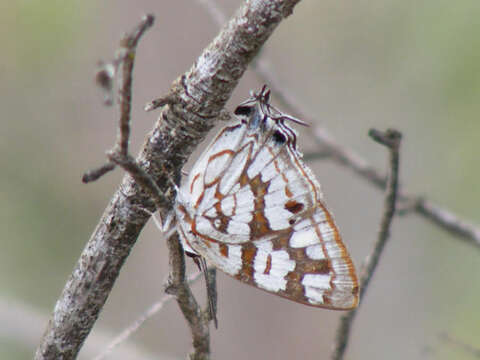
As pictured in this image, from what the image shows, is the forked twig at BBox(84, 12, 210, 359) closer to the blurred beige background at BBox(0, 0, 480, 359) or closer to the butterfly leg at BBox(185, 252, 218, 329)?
the butterfly leg at BBox(185, 252, 218, 329)

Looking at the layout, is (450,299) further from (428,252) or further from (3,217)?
(3,217)

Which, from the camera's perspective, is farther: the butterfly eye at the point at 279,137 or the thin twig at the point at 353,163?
the thin twig at the point at 353,163

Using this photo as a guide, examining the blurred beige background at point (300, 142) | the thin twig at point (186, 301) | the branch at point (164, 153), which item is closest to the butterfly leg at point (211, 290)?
the thin twig at point (186, 301)

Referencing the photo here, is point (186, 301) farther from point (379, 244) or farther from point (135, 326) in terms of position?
point (379, 244)

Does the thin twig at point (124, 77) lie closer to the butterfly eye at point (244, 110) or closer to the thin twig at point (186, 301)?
the thin twig at point (186, 301)

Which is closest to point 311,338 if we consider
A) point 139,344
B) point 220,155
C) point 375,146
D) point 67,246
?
point 139,344

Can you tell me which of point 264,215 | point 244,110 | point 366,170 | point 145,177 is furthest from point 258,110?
point 366,170
